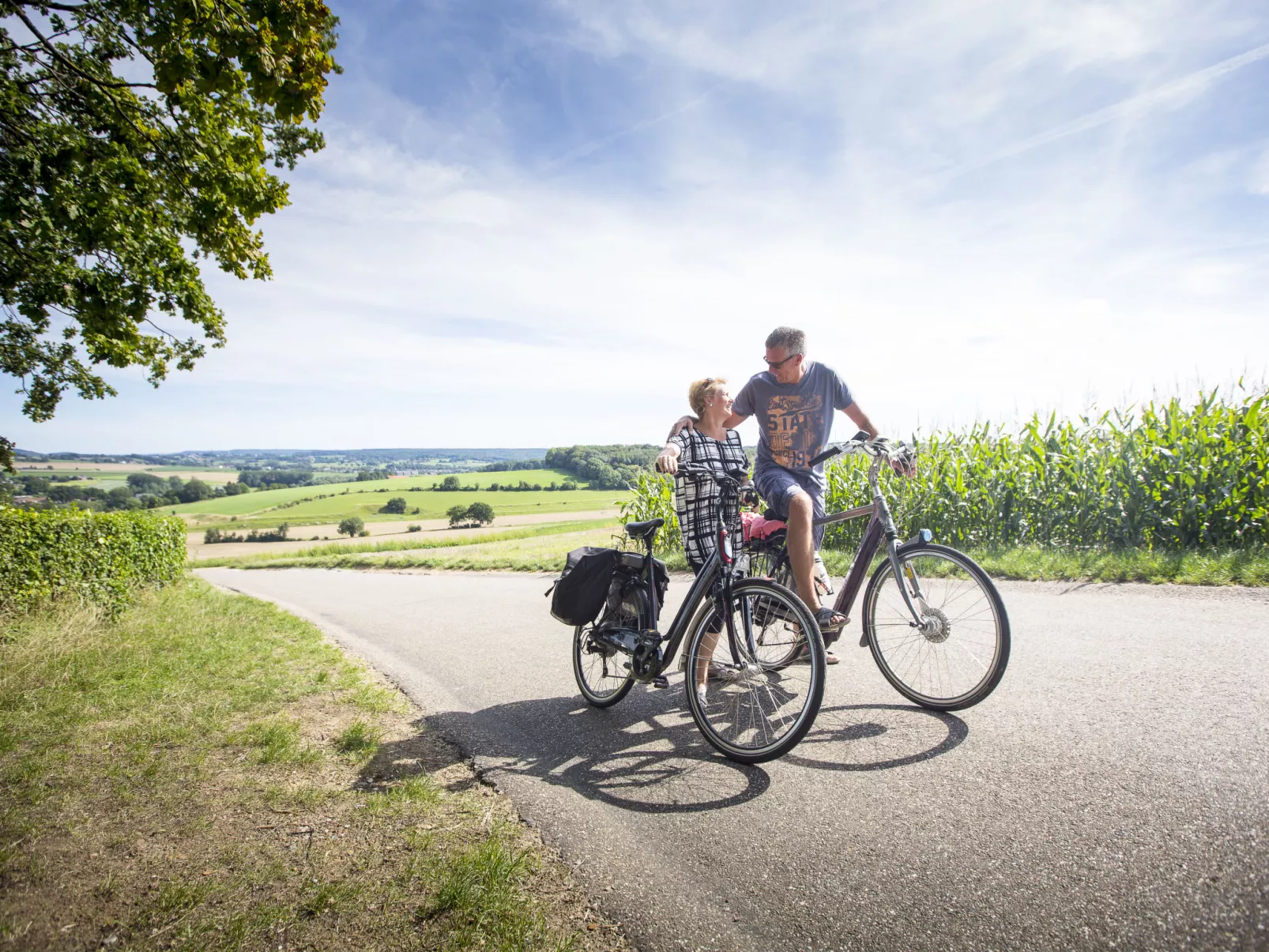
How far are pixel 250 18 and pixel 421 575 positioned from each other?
1226 centimetres

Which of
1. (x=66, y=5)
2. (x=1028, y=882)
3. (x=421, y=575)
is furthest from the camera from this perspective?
(x=421, y=575)

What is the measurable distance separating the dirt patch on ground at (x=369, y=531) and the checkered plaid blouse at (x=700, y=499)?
34523 millimetres

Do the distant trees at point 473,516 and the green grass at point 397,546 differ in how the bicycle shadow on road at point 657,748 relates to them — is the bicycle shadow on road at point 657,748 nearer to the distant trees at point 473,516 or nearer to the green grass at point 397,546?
the green grass at point 397,546

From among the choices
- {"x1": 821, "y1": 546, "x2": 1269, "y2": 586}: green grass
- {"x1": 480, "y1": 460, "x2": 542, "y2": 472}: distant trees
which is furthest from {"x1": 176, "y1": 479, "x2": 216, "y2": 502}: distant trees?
{"x1": 821, "y1": 546, "x2": 1269, "y2": 586}: green grass

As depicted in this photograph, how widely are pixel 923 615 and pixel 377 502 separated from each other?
218 ft

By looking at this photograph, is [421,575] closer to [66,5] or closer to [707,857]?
[66,5]

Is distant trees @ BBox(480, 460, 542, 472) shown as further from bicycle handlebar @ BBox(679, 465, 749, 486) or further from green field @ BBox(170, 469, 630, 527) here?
bicycle handlebar @ BBox(679, 465, 749, 486)

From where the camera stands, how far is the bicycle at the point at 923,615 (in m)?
3.59

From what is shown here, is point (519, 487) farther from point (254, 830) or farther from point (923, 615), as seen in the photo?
point (254, 830)

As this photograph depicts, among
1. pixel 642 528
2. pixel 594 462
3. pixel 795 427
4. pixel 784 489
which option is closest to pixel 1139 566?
pixel 795 427

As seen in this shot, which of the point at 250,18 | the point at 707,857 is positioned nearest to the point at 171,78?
the point at 250,18

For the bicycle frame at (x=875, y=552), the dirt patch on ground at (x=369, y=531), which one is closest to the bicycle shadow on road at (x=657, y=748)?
the bicycle frame at (x=875, y=552)

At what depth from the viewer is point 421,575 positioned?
15281 millimetres

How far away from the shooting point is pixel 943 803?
2762 millimetres
